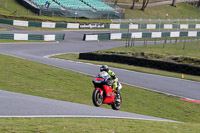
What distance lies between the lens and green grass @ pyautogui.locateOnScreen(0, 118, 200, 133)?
25.8 feet

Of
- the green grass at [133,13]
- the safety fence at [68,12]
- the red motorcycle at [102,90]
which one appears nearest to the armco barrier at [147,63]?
the red motorcycle at [102,90]

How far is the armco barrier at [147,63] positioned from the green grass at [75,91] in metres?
6.59

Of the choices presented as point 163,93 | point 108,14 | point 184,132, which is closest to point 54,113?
point 184,132

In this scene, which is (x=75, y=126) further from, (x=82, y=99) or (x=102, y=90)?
(x=82, y=99)

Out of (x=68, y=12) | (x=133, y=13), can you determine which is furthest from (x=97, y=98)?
(x=133, y=13)

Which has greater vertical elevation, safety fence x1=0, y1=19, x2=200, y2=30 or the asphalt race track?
safety fence x1=0, y1=19, x2=200, y2=30

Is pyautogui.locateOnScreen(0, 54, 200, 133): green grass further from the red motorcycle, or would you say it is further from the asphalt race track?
the red motorcycle

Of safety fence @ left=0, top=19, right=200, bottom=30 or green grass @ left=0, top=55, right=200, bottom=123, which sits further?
safety fence @ left=0, top=19, right=200, bottom=30

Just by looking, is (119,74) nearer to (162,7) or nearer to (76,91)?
(76,91)

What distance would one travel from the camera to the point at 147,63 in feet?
89.8

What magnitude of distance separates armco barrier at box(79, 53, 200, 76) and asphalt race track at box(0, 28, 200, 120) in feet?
7.74

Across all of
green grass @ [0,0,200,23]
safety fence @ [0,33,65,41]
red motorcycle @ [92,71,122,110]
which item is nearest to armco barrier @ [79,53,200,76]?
safety fence @ [0,33,65,41]

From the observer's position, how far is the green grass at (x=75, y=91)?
1608cm

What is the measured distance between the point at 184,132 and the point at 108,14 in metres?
57.1
